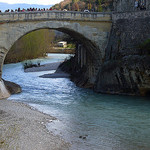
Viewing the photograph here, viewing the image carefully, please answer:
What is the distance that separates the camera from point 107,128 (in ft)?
50.0

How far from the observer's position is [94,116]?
17.5 meters

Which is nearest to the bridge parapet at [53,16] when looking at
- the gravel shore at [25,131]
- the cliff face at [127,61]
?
the cliff face at [127,61]

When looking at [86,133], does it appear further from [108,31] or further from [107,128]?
[108,31]

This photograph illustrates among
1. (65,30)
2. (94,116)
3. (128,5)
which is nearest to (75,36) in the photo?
(65,30)

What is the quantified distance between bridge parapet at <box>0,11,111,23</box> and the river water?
5381 mm

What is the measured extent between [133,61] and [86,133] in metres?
9.68

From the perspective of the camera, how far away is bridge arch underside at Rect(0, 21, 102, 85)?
23.2m

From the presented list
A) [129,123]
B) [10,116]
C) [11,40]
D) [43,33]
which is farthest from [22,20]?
[43,33]

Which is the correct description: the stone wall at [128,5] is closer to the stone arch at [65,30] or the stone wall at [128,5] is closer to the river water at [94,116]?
the stone arch at [65,30]

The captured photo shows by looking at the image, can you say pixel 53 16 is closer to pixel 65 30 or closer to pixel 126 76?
pixel 65 30

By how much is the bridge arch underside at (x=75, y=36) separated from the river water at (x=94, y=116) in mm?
2754

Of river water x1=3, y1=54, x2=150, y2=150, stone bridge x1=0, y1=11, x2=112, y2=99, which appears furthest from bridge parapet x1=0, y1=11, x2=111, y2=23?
river water x1=3, y1=54, x2=150, y2=150

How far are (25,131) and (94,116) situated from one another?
4.47 metres

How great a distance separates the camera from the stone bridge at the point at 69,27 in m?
23.1
